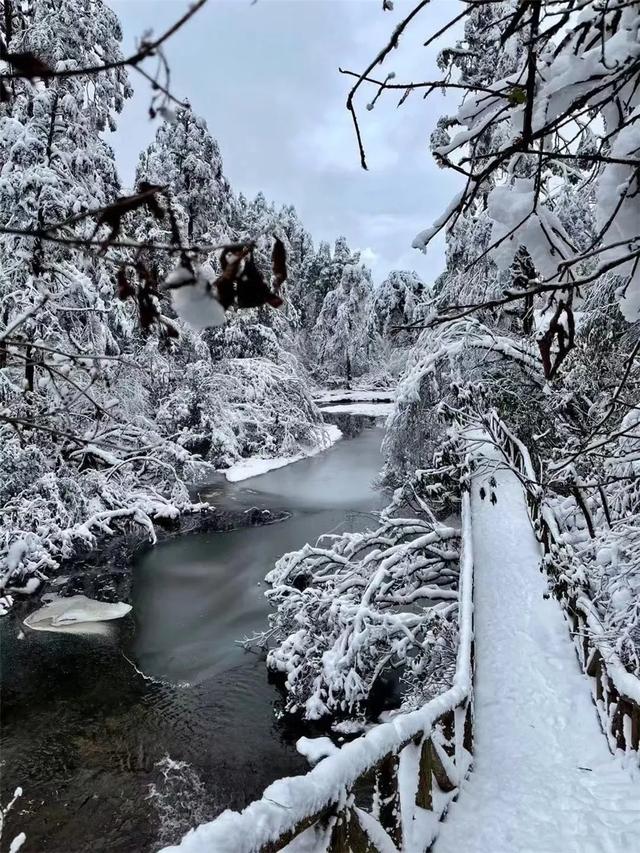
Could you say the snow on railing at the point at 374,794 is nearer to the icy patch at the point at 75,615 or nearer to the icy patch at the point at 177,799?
the icy patch at the point at 177,799

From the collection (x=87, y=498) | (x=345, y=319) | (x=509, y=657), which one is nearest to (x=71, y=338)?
(x=87, y=498)

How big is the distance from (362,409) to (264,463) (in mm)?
19014

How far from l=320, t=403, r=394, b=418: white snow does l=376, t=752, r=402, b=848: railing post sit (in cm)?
3726

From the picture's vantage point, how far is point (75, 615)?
40.1 ft

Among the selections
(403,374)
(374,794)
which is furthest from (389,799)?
(403,374)

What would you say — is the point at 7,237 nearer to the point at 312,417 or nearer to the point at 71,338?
the point at 71,338

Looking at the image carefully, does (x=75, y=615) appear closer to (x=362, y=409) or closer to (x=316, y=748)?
(x=316, y=748)

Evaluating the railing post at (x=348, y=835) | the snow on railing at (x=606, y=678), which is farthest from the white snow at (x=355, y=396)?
the railing post at (x=348, y=835)

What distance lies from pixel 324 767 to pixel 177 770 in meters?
7.33

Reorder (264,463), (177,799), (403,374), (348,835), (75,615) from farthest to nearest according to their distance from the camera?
(264,463) < (403,374) < (75,615) < (177,799) < (348,835)

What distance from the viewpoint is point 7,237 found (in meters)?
11.8

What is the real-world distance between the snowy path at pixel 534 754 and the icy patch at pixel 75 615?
27.8 ft

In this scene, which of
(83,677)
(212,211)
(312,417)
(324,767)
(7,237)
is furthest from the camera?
(212,211)

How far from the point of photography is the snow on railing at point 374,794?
192cm
